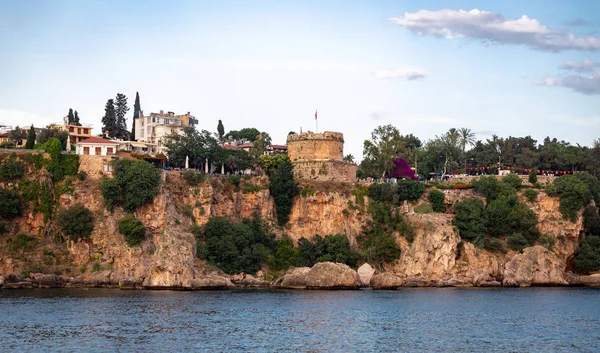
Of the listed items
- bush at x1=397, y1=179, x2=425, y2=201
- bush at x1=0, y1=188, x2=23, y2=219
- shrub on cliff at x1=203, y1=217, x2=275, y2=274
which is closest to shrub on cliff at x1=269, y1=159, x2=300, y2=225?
shrub on cliff at x1=203, y1=217, x2=275, y2=274

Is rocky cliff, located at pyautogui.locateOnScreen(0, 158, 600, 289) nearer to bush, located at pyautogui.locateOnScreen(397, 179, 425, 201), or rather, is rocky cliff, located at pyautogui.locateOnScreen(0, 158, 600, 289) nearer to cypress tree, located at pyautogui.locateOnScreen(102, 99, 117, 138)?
bush, located at pyautogui.locateOnScreen(397, 179, 425, 201)

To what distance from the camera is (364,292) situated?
2537 inches

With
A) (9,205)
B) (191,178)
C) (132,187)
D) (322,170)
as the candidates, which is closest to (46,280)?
(9,205)

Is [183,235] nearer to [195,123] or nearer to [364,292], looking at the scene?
[364,292]

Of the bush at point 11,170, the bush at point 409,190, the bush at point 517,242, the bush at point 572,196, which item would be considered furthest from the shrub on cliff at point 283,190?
the bush at point 572,196

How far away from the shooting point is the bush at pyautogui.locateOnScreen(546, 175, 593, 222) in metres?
78.2

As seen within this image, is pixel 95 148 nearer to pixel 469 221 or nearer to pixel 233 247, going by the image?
pixel 233 247

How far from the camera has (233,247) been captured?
67.8m

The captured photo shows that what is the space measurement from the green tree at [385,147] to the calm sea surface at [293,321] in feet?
78.9

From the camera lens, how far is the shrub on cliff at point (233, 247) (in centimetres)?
6769

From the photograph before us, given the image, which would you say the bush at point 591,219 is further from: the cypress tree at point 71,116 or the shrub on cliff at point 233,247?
the cypress tree at point 71,116

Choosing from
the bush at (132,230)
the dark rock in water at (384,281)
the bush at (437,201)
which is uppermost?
the bush at (437,201)

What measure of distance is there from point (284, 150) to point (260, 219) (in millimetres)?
39987

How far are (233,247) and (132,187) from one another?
8864mm
